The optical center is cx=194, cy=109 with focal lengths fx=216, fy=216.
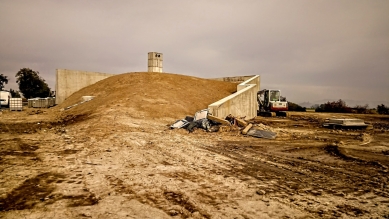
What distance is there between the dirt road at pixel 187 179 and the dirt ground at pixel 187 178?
0.01m

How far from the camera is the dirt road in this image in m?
2.98

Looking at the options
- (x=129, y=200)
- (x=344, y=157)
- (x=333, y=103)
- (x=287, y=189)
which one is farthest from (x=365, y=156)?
(x=333, y=103)

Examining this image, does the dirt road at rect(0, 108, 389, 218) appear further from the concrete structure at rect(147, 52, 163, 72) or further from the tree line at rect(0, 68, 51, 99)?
the tree line at rect(0, 68, 51, 99)

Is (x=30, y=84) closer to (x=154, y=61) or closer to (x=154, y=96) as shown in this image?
(x=154, y=61)

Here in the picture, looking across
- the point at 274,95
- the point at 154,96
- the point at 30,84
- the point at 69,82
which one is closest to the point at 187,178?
the point at 154,96

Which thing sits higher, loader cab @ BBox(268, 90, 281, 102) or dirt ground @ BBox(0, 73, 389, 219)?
loader cab @ BBox(268, 90, 281, 102)

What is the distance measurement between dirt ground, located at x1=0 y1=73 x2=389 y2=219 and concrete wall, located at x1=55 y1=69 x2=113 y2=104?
18891 millimetres

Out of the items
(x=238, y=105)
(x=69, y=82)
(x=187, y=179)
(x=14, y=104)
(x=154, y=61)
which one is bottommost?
(x=187, y=179)

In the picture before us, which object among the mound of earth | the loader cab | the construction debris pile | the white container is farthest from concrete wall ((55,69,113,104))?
the loader cab

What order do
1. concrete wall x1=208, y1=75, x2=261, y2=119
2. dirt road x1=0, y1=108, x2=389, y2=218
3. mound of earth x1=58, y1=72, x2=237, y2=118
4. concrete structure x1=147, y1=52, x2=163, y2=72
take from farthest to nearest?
1. concrete structure x1=147, y1=52, x2=163, y2=72
2. mound of earth x1=58, y1=72, x2=237, y2=118
3. concrete wall x1=208, y1=75, x2=261, y2=119
4. dirt road x1=0, y1=108, x2=389, y2=218

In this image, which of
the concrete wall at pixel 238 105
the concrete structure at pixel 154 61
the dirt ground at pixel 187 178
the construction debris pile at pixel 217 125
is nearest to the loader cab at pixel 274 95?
the concrete wall at pixel 238 105

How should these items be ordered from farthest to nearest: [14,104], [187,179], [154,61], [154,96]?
[154,61]
[14,104]
[154,96]
[187,179]

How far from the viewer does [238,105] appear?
1389 centimetres

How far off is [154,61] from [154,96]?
12460mm
